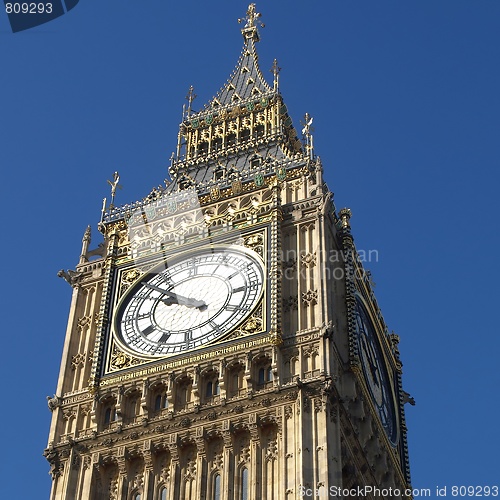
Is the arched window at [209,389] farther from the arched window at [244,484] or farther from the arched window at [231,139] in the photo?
the arched window at [231,139]

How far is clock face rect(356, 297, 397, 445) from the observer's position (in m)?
40.8

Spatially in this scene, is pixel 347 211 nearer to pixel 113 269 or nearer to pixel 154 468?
pixel 113 269

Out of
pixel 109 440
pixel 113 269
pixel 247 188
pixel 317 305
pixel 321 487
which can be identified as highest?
pixel 247 188

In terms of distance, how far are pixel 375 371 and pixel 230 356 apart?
19.7 feet

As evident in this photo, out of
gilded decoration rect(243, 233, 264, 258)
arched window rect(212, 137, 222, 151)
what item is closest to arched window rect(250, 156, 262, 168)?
arched window rect(212, 137, 222, 151)

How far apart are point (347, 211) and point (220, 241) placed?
4.48 metres

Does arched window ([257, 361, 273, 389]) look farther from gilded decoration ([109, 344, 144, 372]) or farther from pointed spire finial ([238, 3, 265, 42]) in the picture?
pointed spire finial ([238, 3, 265, 42])

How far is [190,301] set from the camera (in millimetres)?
40250

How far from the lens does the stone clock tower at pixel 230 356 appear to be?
3597 cm

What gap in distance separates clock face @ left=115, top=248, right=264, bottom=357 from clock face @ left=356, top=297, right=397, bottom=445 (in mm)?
3609

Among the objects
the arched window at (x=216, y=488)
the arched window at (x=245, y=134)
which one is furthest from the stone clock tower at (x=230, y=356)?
the arched window at (x=245, y=134)

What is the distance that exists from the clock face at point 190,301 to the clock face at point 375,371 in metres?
3.61

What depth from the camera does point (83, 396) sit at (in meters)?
39.2

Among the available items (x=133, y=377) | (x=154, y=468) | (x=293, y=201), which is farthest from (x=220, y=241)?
(x=154, y=468)
